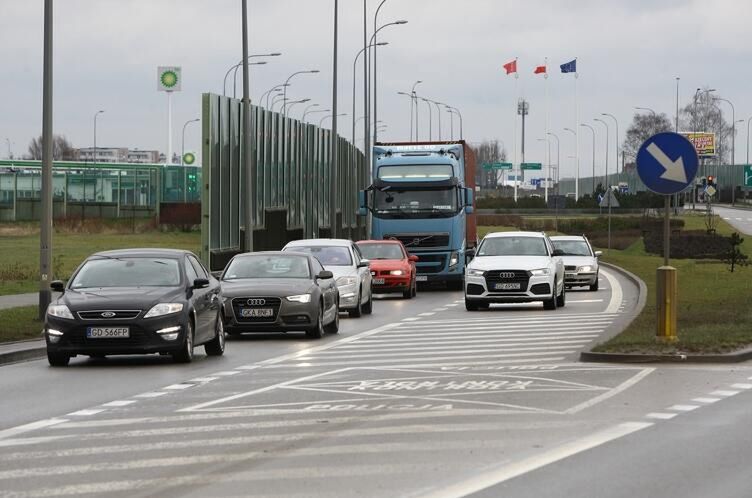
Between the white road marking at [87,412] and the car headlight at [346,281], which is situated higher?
the car headlight at [346,281]

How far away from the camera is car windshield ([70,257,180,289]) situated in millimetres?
21203

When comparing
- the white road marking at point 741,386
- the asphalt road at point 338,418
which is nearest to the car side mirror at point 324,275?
the asphalt road at point 338,418

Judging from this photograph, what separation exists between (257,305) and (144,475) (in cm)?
1530

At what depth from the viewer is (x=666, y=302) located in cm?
2048

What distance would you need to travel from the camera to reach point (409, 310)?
35375 mm

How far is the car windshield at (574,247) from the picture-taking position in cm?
4550

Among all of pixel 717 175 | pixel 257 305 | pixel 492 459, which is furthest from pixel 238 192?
pixel 717 175

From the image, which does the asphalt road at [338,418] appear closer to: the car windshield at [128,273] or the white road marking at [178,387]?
the white road marking at [178,387]

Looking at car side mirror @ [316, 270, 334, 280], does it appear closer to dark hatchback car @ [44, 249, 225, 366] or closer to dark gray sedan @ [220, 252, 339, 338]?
dark gray sedan @ [220, 252, 339, 338]

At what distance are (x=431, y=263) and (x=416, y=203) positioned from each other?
1.74 meters

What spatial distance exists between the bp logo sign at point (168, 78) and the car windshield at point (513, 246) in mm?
126045

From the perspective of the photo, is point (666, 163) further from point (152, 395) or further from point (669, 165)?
point (152, 395)

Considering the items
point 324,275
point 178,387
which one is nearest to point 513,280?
point 324,275

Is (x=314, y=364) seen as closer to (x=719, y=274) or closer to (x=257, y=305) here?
(x=257, y=305)
